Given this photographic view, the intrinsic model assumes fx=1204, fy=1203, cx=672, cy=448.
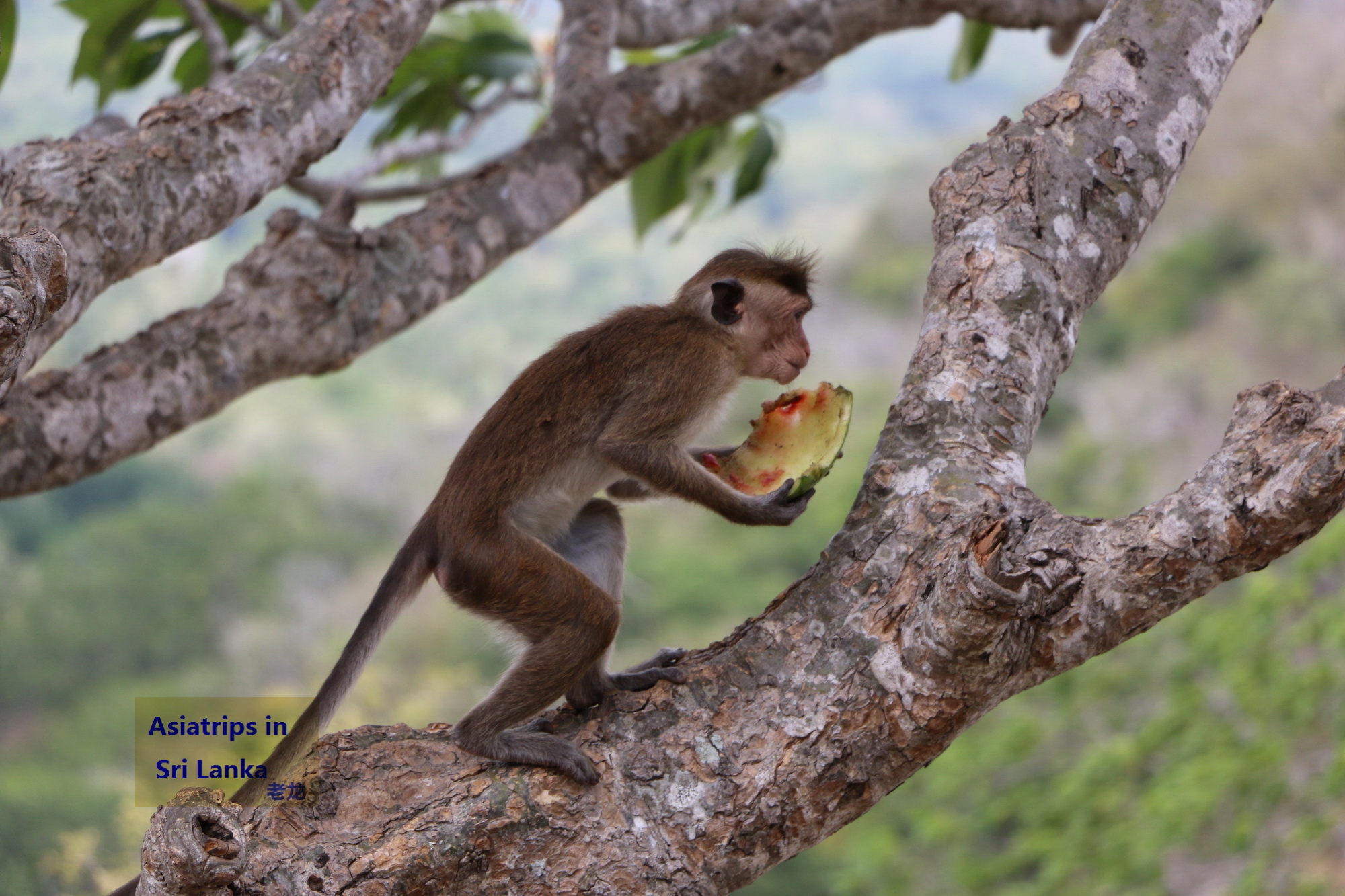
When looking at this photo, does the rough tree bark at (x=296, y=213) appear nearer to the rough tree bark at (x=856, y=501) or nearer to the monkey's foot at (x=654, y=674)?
the rough tree bark at (x=856, y=501)

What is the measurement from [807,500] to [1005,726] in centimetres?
861

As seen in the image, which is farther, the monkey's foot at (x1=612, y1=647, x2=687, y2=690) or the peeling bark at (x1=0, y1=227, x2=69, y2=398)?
the monkey's foot at (x1=612, y1=647, x2=687, y2=690)

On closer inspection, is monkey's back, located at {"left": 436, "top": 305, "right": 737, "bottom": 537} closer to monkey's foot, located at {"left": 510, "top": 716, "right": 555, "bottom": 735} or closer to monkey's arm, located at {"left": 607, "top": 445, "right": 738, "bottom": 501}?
monkey's arm, located at {"left": 607, "top": 445, "right": 738, "bottom": 501}

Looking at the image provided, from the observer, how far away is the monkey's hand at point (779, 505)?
2.74m

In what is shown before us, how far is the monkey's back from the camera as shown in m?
2.69

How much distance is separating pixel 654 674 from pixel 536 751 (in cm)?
31

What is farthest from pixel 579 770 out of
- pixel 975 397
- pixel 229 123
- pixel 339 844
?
pixel 229 123

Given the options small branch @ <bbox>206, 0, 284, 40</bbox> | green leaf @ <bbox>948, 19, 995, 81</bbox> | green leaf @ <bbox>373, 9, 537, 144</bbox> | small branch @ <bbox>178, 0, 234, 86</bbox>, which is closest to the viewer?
small branch @ <bbox>178, 0, 234, 86</bbox>

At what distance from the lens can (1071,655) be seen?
6.62 ft

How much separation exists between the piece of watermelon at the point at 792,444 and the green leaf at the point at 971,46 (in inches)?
86.0

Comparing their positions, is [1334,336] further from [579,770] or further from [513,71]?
[579,770]

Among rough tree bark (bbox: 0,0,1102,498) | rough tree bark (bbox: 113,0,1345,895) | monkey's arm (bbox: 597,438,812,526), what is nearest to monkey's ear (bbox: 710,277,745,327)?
monkey's arm (bbox: 597,438,812,526)

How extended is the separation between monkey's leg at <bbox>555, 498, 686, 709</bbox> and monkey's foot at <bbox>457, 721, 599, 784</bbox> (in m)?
0.30

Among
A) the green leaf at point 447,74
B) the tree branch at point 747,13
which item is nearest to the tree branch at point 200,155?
the green leaf at point 447,74
